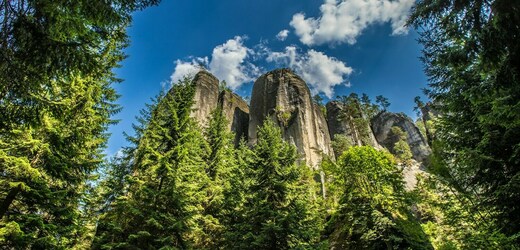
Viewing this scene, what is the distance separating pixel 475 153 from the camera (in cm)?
1128

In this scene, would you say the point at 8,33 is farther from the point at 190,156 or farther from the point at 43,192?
the point at 190,156

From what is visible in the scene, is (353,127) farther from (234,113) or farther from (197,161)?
(197,161)

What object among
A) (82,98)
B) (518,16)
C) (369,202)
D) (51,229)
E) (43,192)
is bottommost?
(51,229)

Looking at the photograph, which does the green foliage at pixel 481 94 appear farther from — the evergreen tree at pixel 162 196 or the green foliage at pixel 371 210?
the evergreen tree at pixel 162 196

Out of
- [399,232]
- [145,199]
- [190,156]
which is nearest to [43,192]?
[145,199]

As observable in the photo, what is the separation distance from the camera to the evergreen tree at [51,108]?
205 inches

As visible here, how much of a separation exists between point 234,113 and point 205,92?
21.6 feet

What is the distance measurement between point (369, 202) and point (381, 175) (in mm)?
2403

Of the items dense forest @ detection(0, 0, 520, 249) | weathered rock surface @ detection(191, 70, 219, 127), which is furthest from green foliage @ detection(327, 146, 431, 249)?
weathered rock surface @ detection(191, 70, 219, 127)

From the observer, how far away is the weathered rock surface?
142 feet

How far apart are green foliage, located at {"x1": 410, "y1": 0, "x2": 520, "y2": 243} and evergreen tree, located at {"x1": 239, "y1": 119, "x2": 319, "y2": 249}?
6963 mm

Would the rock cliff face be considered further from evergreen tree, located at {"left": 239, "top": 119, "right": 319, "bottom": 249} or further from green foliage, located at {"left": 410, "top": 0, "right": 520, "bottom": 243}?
green foliage, located at {"left": 410, "top": 0, "right": 520, "bottom": 243}

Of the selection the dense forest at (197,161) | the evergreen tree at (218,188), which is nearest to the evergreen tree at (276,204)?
the dense forest at (197,161)

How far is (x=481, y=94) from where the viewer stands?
25.0 ft
